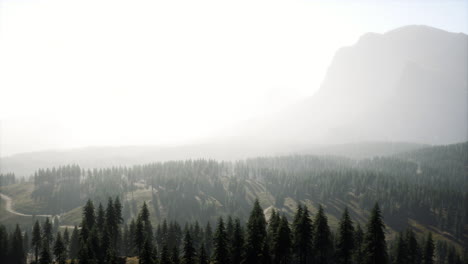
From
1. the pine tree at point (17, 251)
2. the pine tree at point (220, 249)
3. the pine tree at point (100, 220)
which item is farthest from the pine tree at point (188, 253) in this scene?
the pine tree at point (17, 251)

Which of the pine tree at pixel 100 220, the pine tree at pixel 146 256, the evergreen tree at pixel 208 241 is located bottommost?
the evergreen tree at pixel 208 241

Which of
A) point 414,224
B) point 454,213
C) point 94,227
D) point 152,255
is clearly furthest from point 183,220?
point 454,213

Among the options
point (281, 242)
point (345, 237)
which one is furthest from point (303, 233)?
point (345, 237)

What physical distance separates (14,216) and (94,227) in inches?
6014

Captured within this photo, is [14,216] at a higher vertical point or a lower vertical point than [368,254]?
lower

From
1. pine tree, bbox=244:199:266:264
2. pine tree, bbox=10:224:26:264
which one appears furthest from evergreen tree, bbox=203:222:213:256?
pine tree, bbox=10:224:26:264

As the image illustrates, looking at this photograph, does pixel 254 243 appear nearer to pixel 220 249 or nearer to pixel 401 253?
pixel 220 249

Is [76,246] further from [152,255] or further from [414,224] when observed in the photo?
[414,224]

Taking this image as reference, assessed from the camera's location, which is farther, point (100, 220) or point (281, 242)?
point (100, 220)

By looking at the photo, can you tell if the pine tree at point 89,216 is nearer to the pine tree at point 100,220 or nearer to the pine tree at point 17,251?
the pine tree at point 100,220


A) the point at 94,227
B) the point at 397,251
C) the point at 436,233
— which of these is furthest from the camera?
the point at 436,233

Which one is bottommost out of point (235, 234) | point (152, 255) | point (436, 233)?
point (436, 233)

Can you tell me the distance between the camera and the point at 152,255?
62375 mm

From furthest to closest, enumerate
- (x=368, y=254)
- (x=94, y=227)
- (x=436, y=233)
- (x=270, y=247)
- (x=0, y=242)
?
(x=436, y=233) < (x=0, y=242) < (x=94, y=227) < (x=270, y=247) < (x=368, y=254)
